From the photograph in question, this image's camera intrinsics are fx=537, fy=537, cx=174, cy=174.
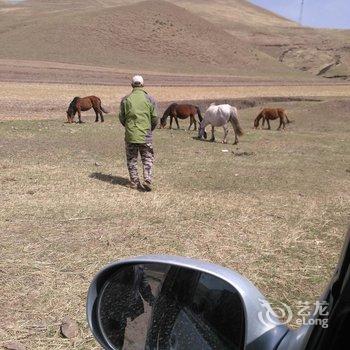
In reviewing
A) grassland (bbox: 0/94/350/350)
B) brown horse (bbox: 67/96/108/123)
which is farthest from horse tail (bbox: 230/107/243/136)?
brown horse (bbox: 67/96/108/123)

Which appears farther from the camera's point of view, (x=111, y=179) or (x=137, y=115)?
(x=111, y=179)

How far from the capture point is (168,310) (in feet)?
5.98

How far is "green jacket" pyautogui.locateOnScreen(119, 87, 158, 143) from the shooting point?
8703mm

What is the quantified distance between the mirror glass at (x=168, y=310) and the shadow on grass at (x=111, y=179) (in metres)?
6.91

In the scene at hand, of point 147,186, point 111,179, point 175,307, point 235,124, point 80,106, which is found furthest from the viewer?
point 80,106

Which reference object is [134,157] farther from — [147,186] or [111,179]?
[111,179]

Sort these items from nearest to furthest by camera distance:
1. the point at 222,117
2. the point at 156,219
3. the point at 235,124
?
1. the point at 156,219
2. the point at 235,124
3. the point at 222,117

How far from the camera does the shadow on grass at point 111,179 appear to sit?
922cm

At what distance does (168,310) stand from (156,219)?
5173mm

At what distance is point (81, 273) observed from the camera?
17.0 feet

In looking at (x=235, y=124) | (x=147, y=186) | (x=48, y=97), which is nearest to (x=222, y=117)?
(x=235, y=124)

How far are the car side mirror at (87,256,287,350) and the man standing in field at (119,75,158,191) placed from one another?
6.45 metres

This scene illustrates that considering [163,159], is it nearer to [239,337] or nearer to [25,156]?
[25,156]

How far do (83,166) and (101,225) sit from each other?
399cm
